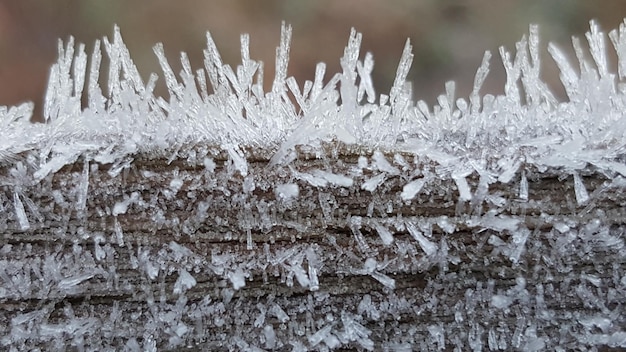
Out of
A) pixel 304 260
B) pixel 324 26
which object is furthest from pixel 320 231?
pixel 324 26

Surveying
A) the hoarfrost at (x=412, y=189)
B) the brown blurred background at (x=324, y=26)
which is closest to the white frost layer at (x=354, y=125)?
the hoarfrost at (x=412, y=189)

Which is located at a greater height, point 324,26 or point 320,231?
point 324,26

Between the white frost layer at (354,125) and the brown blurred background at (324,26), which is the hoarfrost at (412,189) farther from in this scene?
the brown blurred background at (324,26)

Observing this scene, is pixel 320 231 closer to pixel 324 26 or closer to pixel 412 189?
pixel 412 189

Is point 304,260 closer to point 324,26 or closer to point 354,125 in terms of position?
point 354,125

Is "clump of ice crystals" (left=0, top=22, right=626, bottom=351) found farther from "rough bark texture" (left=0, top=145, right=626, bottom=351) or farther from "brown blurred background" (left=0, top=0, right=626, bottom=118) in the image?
"brown blurred background" (left=0, top=0, right=626, bottom=118)

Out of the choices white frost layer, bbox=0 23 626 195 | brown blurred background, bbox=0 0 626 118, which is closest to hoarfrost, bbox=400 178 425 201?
white frost layer, bbox=0 23 626 195

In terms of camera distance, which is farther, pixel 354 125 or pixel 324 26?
pixel 324 26

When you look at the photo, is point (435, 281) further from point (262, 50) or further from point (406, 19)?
point (406, 19)
